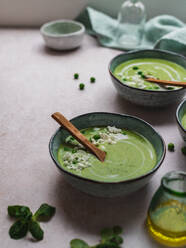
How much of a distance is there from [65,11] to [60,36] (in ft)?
0.94

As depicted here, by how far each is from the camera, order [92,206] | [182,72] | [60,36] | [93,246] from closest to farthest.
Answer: [93,246] < [92,206] < [182,72] < [60,36]

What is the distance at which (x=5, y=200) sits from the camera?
91 cm

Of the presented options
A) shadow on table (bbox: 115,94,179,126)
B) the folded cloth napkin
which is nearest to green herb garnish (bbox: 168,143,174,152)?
shadow on table (bbox: 115,94,179,126)

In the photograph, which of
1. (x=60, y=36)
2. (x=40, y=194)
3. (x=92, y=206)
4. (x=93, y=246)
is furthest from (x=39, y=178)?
(x=60, y=36)

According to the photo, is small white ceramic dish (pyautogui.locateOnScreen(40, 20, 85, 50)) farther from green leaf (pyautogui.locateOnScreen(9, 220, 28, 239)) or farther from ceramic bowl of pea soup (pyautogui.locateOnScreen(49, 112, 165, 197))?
green leaf (pyautogui.locateOnScreen(9, 220, 28, 239))

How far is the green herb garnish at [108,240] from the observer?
0.77 meters

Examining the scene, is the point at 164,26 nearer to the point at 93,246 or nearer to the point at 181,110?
the point at 181,110

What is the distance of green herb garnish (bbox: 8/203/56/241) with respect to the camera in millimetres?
814

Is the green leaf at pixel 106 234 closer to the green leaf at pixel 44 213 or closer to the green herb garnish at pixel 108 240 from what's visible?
the green herb garnish at pixel 108 240

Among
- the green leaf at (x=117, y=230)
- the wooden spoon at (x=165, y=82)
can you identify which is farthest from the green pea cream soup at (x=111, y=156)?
the wooden spoon at (x=165, y=82)

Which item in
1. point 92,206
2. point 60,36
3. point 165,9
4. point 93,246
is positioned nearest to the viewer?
point 93,246

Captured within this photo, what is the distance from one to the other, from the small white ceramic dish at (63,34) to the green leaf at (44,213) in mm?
940

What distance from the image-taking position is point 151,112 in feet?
4.10

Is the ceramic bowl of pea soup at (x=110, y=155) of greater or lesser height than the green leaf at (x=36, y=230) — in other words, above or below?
→ above
